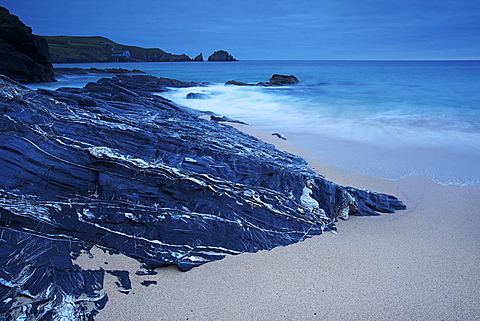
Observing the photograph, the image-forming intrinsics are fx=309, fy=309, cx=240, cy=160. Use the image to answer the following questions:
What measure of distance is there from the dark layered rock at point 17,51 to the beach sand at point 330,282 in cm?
2234

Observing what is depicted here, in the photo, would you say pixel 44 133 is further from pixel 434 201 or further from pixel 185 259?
pixel 434 201

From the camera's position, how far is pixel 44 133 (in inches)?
136

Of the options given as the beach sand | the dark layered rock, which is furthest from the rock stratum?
the dark layered rock

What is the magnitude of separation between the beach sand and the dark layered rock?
22336 mm

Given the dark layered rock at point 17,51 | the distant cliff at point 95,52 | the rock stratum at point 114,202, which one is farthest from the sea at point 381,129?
the distant cliff at point 95,52

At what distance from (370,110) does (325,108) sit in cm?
211

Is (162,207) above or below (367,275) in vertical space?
above

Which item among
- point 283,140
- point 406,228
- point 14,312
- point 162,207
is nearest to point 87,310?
point 14,312

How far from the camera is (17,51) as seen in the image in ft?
68.0

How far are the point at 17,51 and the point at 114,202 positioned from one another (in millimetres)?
23541

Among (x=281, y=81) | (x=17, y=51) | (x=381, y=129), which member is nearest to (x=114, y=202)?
(x=381, y=129)

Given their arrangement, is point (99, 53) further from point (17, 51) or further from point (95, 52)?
point (17, 51)

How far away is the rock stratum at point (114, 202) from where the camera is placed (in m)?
2.66

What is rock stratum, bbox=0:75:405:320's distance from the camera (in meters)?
2.66
